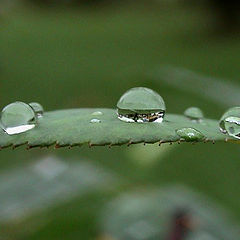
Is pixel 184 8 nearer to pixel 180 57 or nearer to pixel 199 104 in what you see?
pixel 180 57

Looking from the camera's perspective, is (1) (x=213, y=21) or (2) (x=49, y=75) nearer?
(2) (x=49, y=75)

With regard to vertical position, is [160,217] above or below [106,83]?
above

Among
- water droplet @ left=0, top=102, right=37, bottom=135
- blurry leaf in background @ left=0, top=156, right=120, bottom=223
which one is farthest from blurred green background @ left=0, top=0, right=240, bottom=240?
water droplet @ left=0, top=102, right=37, bottom=135

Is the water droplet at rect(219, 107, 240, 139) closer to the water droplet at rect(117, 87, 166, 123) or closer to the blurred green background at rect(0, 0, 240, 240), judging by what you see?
the water droplet at rect(117, 87, 166, 123)

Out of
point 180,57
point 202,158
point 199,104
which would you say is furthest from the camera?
point 180,57

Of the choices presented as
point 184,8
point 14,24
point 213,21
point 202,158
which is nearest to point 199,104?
point 202,158

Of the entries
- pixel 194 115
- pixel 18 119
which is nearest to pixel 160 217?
pixel 194 115

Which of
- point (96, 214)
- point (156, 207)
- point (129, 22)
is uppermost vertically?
point (156, 207)

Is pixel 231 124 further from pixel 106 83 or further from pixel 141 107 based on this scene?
pixel 106 83
